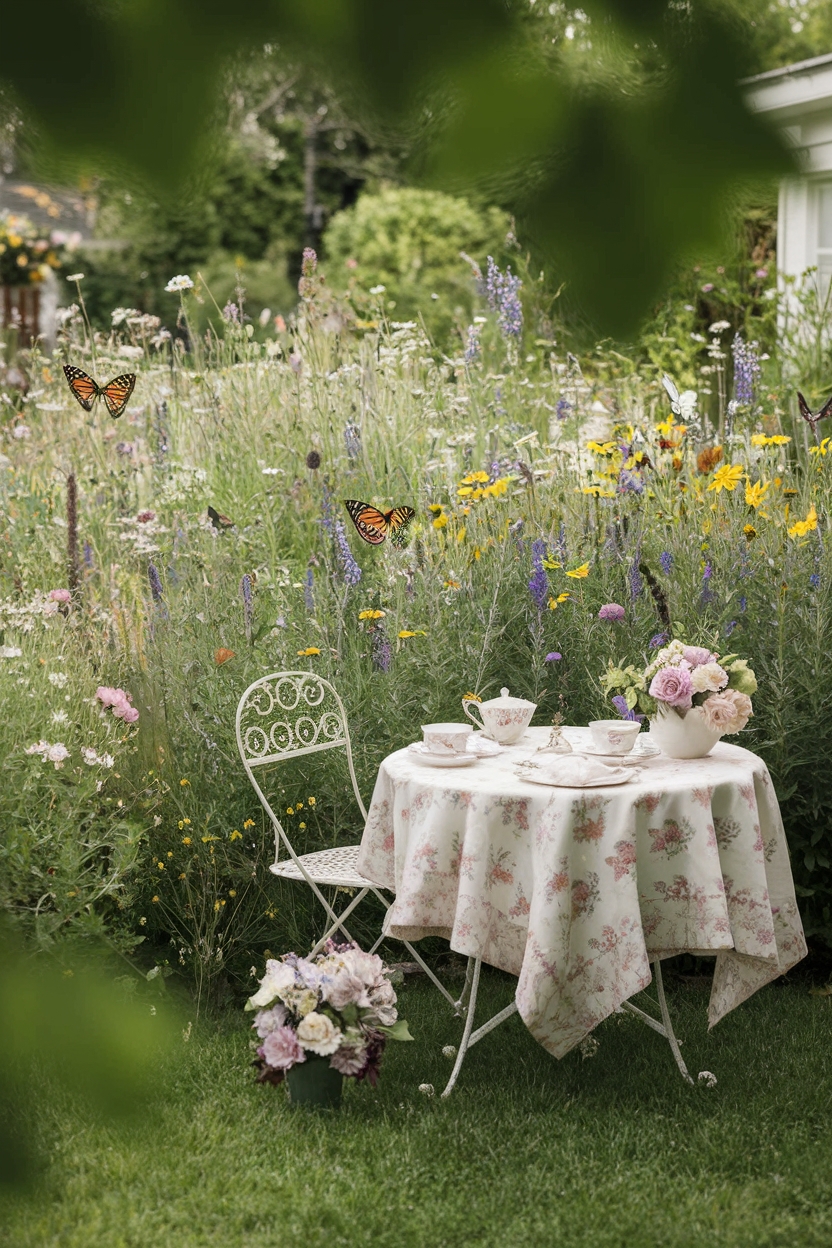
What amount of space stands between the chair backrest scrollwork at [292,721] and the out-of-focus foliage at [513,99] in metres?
3.23

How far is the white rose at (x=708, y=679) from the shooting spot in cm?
336

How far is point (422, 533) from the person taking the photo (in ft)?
16.2

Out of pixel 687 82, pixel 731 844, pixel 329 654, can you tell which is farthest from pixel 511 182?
pixel 329 654

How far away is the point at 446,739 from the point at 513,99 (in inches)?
112

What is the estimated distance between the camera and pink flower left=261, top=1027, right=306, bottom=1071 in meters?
3.22

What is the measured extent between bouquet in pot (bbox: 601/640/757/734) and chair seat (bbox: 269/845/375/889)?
89 cm

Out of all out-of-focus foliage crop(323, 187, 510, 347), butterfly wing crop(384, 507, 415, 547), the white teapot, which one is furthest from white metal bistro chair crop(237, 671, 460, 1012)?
out-of-focus foliage crop(323, 187, 510, 347)

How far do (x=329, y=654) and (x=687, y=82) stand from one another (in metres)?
3.82

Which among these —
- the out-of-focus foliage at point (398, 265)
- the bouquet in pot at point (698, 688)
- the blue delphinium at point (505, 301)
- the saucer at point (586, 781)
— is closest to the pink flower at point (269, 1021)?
the saucer at point (586, 781)

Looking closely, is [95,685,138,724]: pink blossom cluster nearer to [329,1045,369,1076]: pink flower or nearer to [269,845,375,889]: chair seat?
[269,845,375,889]: chair seat

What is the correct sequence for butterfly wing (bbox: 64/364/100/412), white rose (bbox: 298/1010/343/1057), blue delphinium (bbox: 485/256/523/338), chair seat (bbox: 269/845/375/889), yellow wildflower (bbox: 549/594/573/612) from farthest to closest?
1. blue delphinium (bbox: 485/256/523/338)
2. yellow wildflower (bbox: 549/594/573/612)
3. butterfly wing (bbox: 64/364/100/412)
4. chair seat (bbox: 269/845/375/889)
5. white rose (bbox: 298/1010/343/1057)

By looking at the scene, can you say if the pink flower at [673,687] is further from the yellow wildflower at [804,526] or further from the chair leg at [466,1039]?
Result: the yellow wildflower at [804,526]

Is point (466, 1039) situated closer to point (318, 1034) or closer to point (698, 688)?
point (318, 1034)

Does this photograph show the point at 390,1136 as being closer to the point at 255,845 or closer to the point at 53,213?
the point at 255,845
